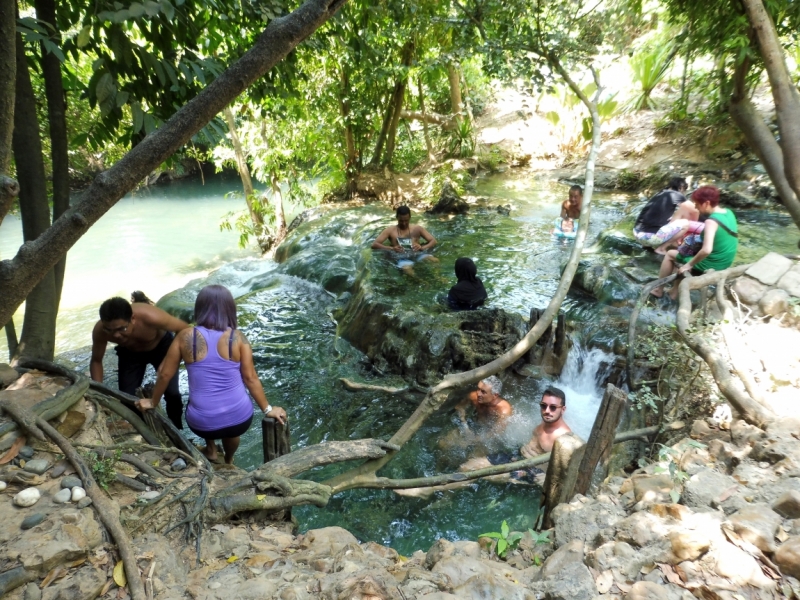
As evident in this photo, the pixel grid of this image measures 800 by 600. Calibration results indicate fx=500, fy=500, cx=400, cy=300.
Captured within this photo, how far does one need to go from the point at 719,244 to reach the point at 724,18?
264 cm

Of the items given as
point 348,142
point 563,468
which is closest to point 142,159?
point 563,468

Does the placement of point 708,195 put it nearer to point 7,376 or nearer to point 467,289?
point 467,289

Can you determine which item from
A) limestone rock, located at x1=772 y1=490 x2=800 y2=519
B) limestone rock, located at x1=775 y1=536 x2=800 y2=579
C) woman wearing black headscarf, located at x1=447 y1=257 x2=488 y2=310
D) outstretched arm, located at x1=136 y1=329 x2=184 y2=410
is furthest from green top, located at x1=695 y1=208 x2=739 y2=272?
outstretched arm, located at x1=136 y1=329 x2=184 y2=410

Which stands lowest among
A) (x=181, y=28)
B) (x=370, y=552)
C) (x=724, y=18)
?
(x=370, y=552)

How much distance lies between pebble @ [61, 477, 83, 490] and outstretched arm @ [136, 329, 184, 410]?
933mm

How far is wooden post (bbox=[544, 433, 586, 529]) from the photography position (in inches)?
128

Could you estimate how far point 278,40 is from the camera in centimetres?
180

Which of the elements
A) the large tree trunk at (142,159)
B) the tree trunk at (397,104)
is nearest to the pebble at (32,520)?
the large tree trunk at (142,159)

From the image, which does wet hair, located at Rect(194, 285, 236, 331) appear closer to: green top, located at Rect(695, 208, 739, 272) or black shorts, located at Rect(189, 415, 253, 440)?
black shorts, located at Rect(189, 415, 253, 440)

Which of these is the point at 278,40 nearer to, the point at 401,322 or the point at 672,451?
the point at 672,451

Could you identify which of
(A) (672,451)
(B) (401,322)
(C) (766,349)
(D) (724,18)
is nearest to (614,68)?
(D) (724,18)

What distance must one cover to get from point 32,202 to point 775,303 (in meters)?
5.94

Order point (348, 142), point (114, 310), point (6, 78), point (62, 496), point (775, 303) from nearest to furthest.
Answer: point (6, 78) < point (62, 496) < point (114, 310) < point (775, 303) < point (348, 142)

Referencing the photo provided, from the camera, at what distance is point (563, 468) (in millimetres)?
3273
